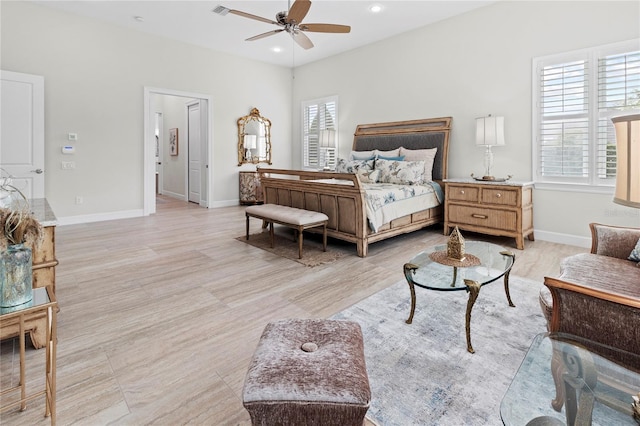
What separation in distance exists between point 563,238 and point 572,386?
4.04 m

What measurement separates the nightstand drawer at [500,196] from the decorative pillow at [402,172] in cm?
96

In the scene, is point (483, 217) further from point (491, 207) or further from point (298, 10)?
point (298, 10)

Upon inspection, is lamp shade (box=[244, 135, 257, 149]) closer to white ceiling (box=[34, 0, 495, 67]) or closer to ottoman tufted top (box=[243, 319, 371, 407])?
white ceiling (box=[34, 0, 495, 67])

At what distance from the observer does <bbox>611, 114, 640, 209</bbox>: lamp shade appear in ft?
3.52

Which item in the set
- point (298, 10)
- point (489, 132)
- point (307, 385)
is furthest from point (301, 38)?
point (307, 385)

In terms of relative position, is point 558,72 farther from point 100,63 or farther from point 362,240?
point 100,63

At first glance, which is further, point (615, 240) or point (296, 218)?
point (296, 218)

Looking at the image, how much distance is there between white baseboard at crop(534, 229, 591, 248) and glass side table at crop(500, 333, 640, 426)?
145 inches

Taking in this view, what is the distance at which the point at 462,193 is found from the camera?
463 cm

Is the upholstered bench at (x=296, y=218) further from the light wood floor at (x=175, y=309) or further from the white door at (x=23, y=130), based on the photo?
the white door at (x=23, y=130)

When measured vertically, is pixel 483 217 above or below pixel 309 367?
above

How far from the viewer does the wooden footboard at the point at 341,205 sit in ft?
12.6

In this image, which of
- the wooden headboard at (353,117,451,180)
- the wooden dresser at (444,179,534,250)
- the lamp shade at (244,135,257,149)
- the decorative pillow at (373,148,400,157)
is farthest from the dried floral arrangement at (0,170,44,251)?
the lamp shade at (244,135,257,149)

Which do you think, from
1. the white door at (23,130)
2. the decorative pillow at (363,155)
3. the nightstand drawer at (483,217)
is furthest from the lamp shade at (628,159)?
the white door at (23,130)
